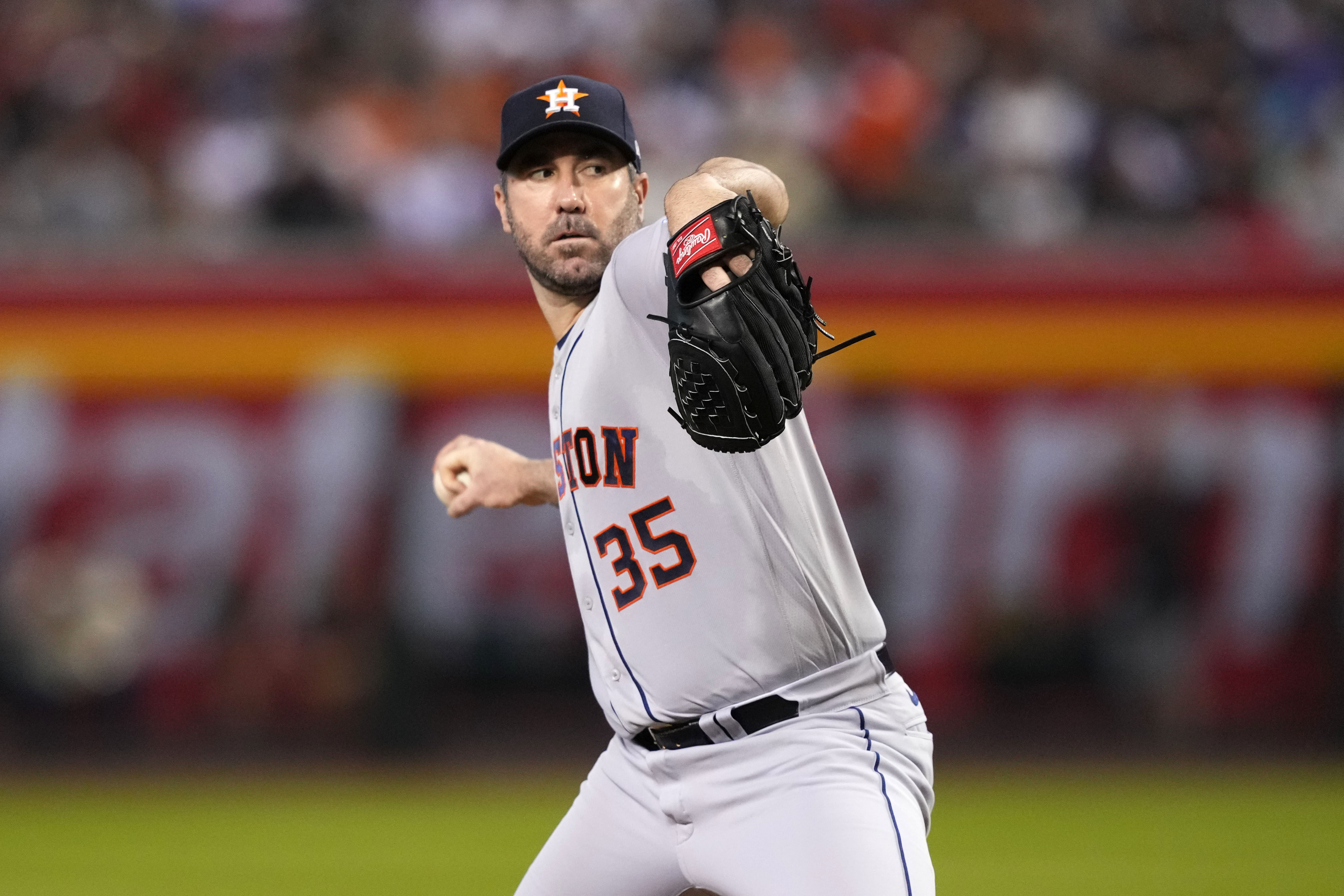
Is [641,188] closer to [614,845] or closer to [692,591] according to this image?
[692,591]

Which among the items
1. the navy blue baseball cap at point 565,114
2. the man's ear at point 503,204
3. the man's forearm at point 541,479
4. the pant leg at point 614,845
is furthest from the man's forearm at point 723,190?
the pant leg at point 614,845

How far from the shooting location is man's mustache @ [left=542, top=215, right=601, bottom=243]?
139 inches

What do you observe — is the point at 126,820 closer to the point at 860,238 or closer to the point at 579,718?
the point at 579,718

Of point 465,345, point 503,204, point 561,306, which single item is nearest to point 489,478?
point 561,306

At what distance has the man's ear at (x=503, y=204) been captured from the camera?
3.74 meters

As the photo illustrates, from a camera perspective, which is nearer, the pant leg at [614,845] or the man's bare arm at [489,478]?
the pant leg at [614,845]

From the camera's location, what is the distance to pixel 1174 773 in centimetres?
888

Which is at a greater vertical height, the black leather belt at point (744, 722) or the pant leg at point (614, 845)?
the black leather belt at point (744, 722)

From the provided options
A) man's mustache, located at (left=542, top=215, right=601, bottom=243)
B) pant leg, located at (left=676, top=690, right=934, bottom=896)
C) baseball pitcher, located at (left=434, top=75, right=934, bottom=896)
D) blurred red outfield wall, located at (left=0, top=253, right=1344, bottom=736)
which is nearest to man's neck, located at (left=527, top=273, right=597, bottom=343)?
baseball pitcher, located at (left=434, top=75, right=934, bottom=896)

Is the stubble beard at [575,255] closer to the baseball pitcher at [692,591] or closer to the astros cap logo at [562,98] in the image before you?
the baseball pitcher at [692,591]

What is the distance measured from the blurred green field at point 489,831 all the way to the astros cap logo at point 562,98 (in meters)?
4.15

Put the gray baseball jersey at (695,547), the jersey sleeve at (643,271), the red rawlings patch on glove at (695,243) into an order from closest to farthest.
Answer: the red rawlings patch on glove at (695,243)
the jersey sleeve at (643,271)
the gray baseball jersey at (695,547)

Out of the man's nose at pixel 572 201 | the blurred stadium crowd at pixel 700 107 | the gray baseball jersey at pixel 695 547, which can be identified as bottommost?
the gray baseball jersey at pixel 695 547

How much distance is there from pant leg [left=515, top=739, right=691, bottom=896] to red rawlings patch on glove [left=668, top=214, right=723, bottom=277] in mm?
1244
